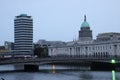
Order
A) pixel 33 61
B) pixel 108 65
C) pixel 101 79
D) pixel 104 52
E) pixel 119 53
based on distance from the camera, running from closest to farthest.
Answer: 1. pixel 101 79
2. pixel 33 61
3. pixel 108 65
4. pixel 119 53
5. pixel 104 52

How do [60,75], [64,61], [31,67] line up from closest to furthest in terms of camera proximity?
1. [60,75]
2. [64,61]
3. [31,67]

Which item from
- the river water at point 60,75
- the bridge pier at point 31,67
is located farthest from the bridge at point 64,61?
the river water at point 60,75

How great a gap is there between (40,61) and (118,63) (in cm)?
2118

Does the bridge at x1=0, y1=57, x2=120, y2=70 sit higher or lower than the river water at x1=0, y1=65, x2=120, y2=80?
higher

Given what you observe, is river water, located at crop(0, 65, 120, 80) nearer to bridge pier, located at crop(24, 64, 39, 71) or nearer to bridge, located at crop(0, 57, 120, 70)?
bridge, located at crop(0, 57, 120, 70)

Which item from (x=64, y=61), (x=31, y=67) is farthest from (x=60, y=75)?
(x=31, y=67)

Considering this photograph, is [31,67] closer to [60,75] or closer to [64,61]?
[64,61]

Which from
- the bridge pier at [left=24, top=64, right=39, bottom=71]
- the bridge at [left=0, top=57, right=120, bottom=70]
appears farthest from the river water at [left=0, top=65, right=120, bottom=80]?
the bridge pier at [left=24, top=64, right=39, bottom=71]

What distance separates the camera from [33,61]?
112m

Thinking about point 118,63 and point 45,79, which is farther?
point 118,63

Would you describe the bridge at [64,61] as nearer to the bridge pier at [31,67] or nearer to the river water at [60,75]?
the bridge pier at [31,67]

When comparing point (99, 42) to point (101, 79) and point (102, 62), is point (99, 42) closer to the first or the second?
point (102, 62)

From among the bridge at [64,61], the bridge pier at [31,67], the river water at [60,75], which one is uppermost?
the bridge at [64,61]

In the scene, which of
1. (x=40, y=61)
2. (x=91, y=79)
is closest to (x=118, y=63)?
(x=40, y=61)
